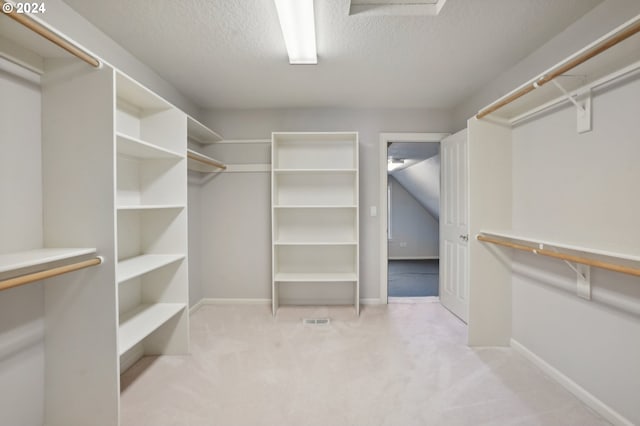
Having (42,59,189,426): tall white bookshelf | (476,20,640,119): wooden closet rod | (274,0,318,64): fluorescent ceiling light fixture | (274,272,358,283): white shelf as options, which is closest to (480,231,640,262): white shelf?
(476,20,640,119): wooden closet rod

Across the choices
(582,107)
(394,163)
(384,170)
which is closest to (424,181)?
(394,163)

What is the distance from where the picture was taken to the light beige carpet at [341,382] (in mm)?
1590

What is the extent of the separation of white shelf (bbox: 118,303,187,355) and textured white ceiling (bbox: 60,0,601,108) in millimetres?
1964

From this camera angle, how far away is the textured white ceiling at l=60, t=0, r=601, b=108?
65.3 inches

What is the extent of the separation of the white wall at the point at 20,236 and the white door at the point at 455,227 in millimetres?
3168

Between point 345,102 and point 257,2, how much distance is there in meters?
1.68

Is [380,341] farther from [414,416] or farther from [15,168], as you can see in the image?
[15,168]

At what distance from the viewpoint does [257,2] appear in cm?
162

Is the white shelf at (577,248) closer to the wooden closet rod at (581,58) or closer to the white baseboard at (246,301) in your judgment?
the wooden closet rod at (581,58)

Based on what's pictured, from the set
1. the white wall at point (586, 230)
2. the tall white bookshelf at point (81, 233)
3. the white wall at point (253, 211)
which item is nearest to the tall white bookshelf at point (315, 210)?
the white wall at point (253, 211)

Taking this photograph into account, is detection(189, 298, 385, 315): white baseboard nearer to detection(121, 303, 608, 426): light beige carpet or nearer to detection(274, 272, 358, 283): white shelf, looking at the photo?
detection(274, 272, 358, 283): white shelf

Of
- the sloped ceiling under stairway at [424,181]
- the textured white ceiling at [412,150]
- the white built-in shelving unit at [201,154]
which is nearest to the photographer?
the white built-in shelving unit at [201,154]

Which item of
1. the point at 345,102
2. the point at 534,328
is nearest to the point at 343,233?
the point at 345,102

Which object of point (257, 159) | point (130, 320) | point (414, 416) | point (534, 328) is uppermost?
point (257, 159)
